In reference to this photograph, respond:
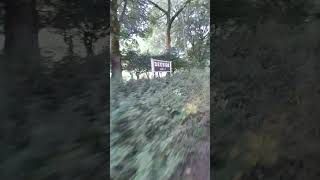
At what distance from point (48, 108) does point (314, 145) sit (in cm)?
168

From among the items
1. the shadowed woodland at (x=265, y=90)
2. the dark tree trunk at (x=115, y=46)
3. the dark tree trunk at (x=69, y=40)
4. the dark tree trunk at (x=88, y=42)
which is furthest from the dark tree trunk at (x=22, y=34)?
the shadowed woodland at (x=265, y=90)

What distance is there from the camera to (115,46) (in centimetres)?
302

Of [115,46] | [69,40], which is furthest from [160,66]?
[69,40]

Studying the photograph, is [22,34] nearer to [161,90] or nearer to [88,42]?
[88,42]

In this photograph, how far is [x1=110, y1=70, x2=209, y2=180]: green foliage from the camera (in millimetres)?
3041

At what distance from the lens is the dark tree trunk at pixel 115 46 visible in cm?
300

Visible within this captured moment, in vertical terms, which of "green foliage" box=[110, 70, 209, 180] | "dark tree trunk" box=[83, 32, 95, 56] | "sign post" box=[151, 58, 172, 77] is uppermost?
"dark tree trunk" box=[83, 32, 95, 56]

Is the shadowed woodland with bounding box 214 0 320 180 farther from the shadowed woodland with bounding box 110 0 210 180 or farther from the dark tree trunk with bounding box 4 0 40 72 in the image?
the dark tree trunk with bounding box 4 0 40 72

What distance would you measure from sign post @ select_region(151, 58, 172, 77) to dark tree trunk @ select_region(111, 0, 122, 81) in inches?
10.0

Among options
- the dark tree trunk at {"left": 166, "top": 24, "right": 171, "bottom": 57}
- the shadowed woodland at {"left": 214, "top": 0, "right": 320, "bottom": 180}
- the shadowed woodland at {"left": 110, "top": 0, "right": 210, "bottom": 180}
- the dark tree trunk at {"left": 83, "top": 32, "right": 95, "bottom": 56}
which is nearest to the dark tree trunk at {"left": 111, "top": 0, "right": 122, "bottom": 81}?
the shadowed woodland at {"left": 110, "top": 0, "right": 210, "bottom": 180}

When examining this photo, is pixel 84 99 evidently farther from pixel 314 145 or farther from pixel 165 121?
pixel 314 145

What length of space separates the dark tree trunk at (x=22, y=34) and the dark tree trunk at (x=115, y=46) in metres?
0.48

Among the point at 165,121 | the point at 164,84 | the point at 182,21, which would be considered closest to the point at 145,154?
the point at 165,121

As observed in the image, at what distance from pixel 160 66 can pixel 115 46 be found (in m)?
0.35
